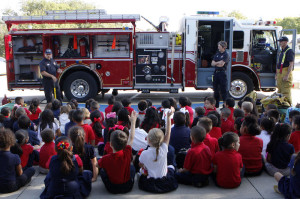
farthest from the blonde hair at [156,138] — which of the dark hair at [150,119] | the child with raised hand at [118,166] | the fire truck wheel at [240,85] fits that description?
the fire truck wheel at [240,85]

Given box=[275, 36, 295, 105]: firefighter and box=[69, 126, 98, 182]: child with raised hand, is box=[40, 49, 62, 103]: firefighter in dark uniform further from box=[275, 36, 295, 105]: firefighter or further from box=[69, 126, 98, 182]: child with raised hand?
box=[275, 36, 295, 105]: firefighter

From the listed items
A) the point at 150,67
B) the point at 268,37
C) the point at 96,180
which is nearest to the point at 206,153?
the point at 96,180

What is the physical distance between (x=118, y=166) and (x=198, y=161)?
996mm

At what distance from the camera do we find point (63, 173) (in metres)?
3.55

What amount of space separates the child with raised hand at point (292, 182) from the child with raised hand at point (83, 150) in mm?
2292

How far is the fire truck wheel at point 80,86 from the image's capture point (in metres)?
10.6

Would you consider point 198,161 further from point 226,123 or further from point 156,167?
point 226,123

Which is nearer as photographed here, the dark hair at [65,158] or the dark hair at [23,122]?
the dark hair at [65,158]

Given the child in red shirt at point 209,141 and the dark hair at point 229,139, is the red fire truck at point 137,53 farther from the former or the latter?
the dark hair at point 229,139

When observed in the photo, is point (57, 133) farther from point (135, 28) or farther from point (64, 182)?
point (135, 28)

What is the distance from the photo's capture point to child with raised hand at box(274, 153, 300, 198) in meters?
3.50

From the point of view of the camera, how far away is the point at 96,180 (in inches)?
181

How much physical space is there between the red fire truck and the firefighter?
1671mm

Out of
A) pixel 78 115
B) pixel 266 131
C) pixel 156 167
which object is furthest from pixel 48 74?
pixel 266 131
